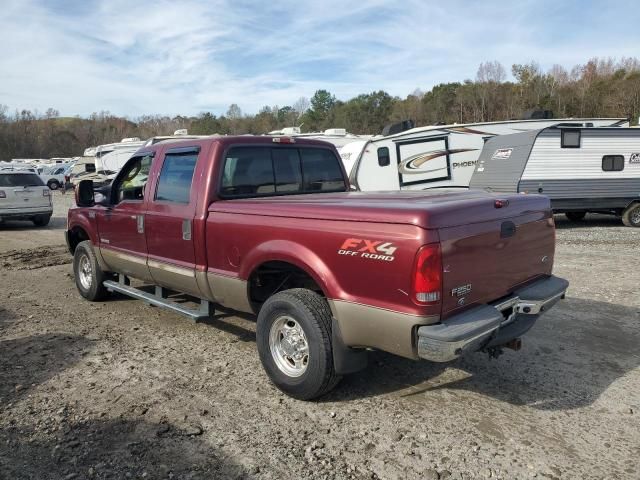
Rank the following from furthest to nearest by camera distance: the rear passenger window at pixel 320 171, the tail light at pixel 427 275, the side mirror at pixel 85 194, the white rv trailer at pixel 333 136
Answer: the white rv trailer at pixel 333 136 → the side mirror at pixel 85 194 → the rear passenger window at pixel 320 171 → the tail light at pixel 427 275

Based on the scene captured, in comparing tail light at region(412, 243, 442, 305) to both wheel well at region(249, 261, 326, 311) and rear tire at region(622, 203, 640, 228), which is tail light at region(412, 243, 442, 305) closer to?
wheel well at region(249, 261, 326, 311)

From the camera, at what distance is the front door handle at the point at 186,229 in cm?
469

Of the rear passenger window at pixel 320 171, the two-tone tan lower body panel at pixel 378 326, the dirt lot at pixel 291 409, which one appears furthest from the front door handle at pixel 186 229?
the two-tone tan lower body panel at pixel 378 326

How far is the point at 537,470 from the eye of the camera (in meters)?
3.04

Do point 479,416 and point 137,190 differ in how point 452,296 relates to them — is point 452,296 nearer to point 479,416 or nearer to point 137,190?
point 479,416

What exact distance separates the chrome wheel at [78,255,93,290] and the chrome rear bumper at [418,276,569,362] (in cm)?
517

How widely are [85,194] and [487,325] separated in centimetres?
512

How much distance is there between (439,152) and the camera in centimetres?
1512

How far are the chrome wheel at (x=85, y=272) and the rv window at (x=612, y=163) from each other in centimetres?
1241

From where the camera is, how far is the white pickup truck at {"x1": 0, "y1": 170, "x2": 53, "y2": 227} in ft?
48.5

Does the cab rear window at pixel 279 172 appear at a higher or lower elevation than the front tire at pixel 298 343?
higher

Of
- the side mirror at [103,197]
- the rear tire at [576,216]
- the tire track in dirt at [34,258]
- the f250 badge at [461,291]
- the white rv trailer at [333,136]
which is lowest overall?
the rear tire at [576,216]

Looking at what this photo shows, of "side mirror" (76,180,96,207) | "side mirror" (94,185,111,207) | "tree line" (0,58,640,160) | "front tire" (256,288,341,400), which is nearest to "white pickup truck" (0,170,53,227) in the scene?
"side mirror" (76,180,96,207)

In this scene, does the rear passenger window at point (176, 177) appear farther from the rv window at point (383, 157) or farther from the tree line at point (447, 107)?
the tree line at point (447, 107)
